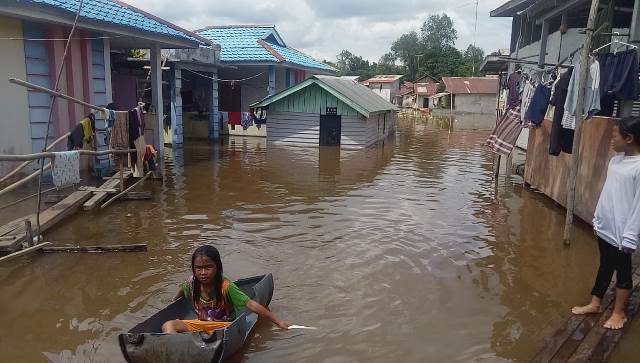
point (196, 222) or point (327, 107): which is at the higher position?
point (327, 107)

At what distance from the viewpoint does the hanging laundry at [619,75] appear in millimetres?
8250

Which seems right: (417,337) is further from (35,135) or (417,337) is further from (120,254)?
(35,135)

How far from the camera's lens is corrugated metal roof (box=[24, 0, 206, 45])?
11.1m

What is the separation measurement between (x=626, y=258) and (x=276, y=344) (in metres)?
3.57

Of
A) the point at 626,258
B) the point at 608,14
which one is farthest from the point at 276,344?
the point at 608,14

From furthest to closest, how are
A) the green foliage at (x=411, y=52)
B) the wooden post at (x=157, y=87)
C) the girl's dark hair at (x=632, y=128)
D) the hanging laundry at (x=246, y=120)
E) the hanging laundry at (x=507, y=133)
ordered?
the green foliage at (x=411, y=52) < the hanging laundry at (x=246, y=120) < the wooden post at (x=157, y=87) < the hanging laundry at (x=507, y=133) < the girl's dark hair at (x=632, y=128)

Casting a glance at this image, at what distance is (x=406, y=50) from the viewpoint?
104 m

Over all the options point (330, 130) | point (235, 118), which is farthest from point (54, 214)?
point (235, 118)

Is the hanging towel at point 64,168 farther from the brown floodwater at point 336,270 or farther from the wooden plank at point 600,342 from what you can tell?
the wooden plank at point 600,342

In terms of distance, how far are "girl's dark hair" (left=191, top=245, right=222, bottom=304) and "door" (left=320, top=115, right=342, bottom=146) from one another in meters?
17.8

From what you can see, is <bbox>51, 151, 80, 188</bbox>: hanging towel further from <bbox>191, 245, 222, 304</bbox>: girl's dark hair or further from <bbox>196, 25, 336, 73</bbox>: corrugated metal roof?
<bbox>196, 25, 336, 73</bbox>: corrugated metal roof

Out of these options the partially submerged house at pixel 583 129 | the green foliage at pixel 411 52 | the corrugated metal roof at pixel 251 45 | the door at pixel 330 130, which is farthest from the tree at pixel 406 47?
the partially submerged house at pixel 583 129

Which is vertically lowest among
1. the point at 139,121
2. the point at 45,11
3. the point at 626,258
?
the point at 626,258

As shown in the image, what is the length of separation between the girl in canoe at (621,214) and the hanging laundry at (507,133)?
745cm
